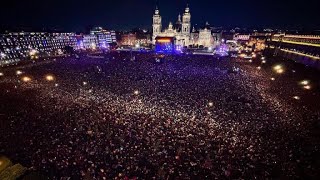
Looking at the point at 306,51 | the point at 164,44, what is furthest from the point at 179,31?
the point at 306,51

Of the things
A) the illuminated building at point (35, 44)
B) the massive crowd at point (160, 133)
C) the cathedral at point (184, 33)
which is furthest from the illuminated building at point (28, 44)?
the massive crowd at point (160, 133)

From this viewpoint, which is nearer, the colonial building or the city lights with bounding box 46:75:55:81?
the city lights with bounding box 46:75:55:81

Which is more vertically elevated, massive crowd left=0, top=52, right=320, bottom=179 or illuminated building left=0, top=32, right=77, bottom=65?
illuminated building left=0, top=32, right=77, bottom=65

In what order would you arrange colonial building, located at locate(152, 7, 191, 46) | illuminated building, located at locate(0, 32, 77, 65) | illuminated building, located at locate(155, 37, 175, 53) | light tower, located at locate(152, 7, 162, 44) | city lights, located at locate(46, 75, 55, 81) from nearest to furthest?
1. city lights, located at locate(46, 75, 55, 81)
2. illuminated building, located at locate(0, 32, 77, 65)
3. illuminated building, located at locate(155, 37, 175, 53)
4. colonial building, located at locate(152, 7, 191, 46)
5. light tower, located at locate(152, 7, 162, 44)

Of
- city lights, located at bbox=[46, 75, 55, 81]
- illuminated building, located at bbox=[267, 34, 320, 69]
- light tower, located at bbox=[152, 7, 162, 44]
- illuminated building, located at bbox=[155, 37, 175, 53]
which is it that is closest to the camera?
city lights, located at bbox=[46, 75, 55, 81]

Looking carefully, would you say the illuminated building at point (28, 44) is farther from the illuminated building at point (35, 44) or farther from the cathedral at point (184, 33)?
the cathedral at point (184, 33)

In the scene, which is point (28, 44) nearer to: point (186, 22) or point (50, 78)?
point (50, 78)

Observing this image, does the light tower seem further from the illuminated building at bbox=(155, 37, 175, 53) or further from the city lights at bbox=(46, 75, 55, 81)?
the city lights at bbox=(46, 75, 55, 81)

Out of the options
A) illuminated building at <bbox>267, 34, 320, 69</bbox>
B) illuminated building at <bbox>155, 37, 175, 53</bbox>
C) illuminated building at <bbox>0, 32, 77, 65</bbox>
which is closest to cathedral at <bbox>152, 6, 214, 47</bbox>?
illuminated building at <bbox>155, 37, 175, 53</bbox>

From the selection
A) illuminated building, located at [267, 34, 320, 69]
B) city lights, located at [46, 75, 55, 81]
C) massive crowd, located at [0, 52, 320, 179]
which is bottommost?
massive crowd, located at [0, 52, 320, 179]
